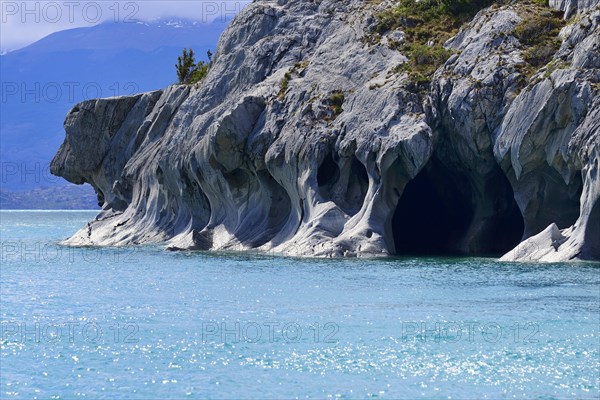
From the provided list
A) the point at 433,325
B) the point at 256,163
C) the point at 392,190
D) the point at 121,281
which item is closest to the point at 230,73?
the point at 256,163

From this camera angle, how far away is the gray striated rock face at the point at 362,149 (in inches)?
2355

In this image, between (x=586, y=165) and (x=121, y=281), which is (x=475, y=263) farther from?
(x=121, y=281)

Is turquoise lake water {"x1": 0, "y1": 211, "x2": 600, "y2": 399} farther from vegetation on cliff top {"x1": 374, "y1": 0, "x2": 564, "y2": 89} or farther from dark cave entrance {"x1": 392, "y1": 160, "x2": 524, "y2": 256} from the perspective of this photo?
vegetation on cliff top {"x1": 374, "y1": 0, "x2": 564, "y2": 89}

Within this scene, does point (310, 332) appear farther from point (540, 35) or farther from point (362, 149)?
point (540, 35)

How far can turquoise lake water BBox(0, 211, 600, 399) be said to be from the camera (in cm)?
2850

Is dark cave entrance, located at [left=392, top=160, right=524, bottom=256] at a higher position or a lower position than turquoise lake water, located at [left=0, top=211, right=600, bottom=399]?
higher

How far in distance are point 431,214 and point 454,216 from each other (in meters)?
2.57

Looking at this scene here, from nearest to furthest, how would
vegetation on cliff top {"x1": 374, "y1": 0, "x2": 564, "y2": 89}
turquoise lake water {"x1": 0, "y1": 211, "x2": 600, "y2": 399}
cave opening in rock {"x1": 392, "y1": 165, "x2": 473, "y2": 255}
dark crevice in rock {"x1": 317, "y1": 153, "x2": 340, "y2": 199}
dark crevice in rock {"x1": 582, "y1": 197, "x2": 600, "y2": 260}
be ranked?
turquoise lake water {"x1": 0, "y1": 211, "x2": 600, "y2": 399}, dark crevice in rock {"x1": 582, "y1": 197, "x2": 600, "y2": 260}, vegetation on cliff top {"x1": 374, "y1": 0, "x2": 564, "y2": 89}, dark crevice in rock {"x1": 317, "y1": 153, "x2": 340, "y2": 199}, cave opening in rock {"x1": 392, "y1": 165, "x2": 473, "y2": 255}

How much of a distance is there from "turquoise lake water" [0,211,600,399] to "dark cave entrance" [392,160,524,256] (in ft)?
33.2

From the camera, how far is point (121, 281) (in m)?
56.6

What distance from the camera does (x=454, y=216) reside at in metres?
75.6

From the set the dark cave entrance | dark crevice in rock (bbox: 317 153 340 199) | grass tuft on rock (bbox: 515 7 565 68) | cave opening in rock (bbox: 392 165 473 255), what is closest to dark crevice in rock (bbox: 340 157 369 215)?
dark crevice in rock (bbox: 317 153 340 199)

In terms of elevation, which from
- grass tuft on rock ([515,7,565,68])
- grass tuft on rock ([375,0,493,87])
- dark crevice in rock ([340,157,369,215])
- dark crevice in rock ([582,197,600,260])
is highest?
grass tuft on rock ([375,0,493,87])

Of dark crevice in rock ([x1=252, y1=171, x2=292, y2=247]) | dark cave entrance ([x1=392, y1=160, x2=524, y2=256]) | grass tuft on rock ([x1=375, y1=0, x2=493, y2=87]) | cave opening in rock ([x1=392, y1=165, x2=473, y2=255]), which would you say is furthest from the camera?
grass tuft on rock ([x1=375, y1=0, x2=493, y2=87])
